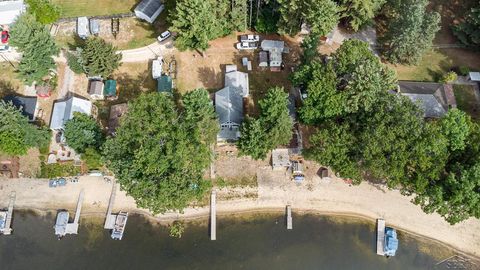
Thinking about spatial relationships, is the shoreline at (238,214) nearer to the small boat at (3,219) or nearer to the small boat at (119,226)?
the small boat at (119,226)

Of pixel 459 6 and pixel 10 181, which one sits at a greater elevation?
pixel 459 6

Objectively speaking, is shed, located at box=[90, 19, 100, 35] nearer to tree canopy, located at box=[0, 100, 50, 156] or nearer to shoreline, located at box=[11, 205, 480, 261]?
tree canopy, located at box=[0, 100, 50, 156]

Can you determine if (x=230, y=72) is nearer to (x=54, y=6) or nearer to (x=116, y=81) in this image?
(x=116, y=81)

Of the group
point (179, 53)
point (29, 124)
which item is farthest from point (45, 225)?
point (179, 53)

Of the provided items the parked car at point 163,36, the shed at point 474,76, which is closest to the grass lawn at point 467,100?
the shed at point 474,76

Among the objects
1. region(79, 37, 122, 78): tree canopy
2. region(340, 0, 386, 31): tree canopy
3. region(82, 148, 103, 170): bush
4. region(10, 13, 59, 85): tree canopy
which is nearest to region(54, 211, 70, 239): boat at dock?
region(82, 148, 103, 170): bush

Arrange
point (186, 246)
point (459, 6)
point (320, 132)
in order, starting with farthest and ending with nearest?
point (459, 6) < point (186, 246) < point (320, 132)

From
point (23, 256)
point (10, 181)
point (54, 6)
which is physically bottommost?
point (23, 256)
